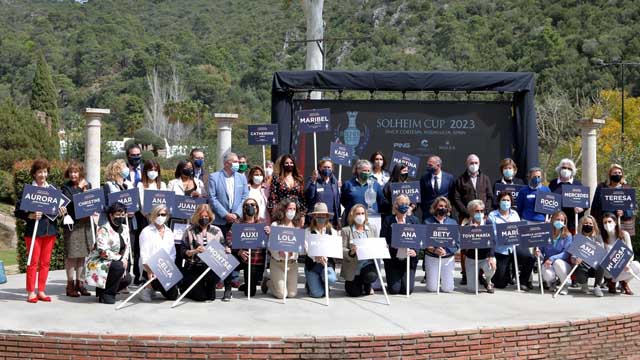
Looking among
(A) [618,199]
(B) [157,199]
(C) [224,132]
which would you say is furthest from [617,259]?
(C) [224,132]

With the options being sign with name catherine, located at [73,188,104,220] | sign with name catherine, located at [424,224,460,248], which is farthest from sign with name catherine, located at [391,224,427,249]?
sign with name catherine, located at [73,188,104,220]

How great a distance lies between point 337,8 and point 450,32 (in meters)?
25.8

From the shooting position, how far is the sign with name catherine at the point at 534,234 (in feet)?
36.0

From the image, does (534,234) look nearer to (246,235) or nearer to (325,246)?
(325,246)

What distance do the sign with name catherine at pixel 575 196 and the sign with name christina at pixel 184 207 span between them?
5367 mm

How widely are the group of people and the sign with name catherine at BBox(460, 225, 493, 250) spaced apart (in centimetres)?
22

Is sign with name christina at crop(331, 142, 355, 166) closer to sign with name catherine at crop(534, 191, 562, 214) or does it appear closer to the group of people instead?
the group of people

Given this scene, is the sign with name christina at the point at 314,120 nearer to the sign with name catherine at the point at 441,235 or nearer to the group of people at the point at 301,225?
the group of people at the point at 301,225

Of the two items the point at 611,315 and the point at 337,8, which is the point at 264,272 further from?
the point at 337,8

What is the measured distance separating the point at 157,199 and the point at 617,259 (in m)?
6.35

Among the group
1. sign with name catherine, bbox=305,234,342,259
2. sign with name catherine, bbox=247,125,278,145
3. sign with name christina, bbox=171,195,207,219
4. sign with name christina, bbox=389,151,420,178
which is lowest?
sign with name catherine, bbox=305,234,342,259

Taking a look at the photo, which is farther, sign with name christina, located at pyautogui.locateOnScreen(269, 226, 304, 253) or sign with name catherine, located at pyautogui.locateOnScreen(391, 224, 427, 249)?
sign with name catherine, located at pyautogui.locateOnScreen(391, 224, 427, 249)

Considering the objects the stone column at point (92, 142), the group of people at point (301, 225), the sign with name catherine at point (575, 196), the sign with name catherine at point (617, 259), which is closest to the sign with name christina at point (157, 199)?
the group of people at point (301, 225)

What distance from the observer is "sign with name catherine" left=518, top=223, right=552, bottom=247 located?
10984 millimetres
